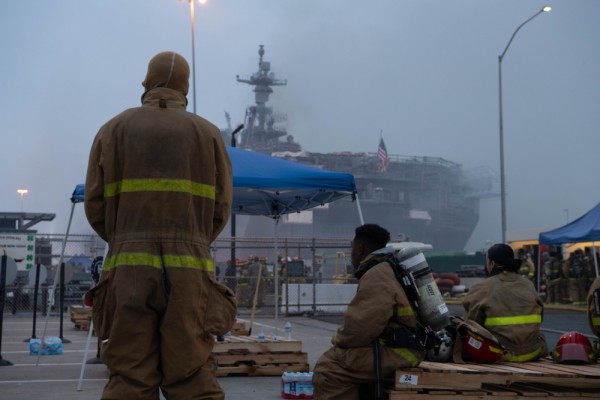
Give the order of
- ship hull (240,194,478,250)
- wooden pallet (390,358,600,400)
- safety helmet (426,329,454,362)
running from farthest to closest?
ship hull (240,194,478,250) < safety helmet (426,329,454,362) < wooden pallet (390,358,600,400)

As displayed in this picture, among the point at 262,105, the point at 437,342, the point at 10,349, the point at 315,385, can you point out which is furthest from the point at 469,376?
the point at 262,105

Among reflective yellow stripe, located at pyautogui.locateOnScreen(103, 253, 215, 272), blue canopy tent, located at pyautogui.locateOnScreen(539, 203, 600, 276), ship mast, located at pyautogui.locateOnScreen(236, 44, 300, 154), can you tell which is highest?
ship mast, located at pyautogui.locateOnScreen(236, 44, 300, 154)

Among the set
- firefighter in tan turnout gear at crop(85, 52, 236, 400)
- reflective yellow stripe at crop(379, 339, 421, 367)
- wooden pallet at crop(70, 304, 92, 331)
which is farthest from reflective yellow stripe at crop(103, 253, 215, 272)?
wooden pallet at crop(70, 304, 92, 331)

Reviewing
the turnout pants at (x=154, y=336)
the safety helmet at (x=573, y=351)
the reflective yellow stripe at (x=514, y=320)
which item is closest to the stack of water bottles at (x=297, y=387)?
the reflective yellow stripe at (x=514, y=320)

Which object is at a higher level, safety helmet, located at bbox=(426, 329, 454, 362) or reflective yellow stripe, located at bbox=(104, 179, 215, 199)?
reflective yellow stripe, located at bbox=(104, 179, 215, 199)

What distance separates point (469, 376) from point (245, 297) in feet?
62.7

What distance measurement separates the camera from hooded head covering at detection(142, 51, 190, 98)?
4293 mm

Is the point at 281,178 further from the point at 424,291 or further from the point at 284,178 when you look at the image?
the point at 424,291

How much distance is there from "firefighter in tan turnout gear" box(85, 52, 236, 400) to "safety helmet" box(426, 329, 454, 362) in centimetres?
235

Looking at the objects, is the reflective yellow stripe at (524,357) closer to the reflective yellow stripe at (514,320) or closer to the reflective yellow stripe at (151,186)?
the reflective yellow stripe at (514,320)

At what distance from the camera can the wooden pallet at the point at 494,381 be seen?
5.37m

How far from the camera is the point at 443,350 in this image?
605 centimetres

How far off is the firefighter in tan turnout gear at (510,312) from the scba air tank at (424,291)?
1.40 m

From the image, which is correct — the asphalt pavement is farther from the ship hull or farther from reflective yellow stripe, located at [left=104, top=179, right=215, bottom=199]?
the ship hull
